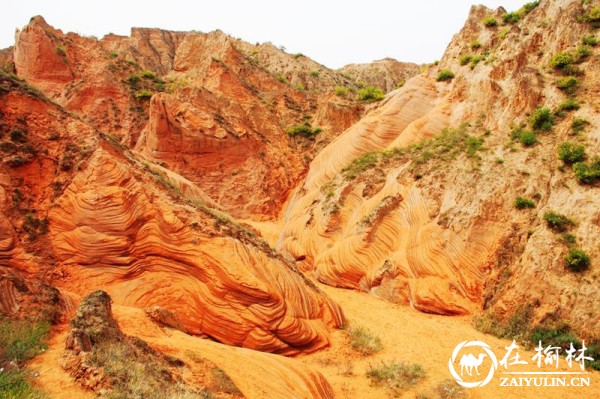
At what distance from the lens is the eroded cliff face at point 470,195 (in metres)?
13.6

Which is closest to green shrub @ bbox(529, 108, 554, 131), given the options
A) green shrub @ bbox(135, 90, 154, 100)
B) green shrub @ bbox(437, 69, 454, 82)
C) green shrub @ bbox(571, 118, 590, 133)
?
green shrub @ bbox(571, 118, 590, 133)

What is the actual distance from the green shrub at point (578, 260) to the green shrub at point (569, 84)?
24.6ft

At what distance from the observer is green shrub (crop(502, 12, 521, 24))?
A: 25709 millimetres

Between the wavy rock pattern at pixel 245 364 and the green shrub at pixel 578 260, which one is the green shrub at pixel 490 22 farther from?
the wavy rock pattern at pixel 245 364

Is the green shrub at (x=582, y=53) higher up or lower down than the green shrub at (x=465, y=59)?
lower down

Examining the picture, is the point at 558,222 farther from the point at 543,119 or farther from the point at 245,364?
the point at 245,364

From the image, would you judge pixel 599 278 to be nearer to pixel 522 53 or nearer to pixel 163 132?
pixel 522 53

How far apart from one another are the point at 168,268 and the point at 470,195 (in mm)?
10499

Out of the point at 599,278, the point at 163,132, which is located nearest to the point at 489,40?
the point at 599,278

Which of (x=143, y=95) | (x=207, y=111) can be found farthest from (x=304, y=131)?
(x=143, y=95)

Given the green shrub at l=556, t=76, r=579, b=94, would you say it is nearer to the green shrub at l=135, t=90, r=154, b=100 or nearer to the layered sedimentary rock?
the green shrub at l=135, t=90, r=154, b=100

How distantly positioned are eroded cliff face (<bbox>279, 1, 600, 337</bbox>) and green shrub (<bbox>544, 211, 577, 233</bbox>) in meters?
0.18

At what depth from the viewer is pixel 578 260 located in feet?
40.7

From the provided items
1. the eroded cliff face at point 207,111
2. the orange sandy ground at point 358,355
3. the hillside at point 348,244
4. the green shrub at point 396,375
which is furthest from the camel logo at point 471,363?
the eroded cliff face at point 207,111
